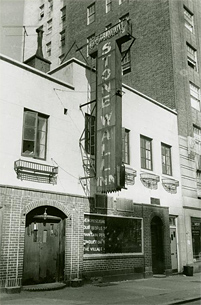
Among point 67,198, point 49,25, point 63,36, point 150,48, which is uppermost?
point 49,25

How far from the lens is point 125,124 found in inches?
619

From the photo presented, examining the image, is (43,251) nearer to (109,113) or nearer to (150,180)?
(109,113)

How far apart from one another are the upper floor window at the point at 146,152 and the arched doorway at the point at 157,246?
2.77 m

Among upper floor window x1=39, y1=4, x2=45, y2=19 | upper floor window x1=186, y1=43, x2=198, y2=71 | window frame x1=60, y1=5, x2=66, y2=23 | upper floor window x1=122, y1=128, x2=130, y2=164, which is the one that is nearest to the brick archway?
upper floor window x1=122, y1=128, x2=130, y2=164

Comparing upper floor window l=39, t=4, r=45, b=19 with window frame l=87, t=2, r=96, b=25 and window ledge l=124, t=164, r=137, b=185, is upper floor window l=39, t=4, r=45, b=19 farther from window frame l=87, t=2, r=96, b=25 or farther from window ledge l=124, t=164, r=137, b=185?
window ledge l=124, t=164, r=137, b=185

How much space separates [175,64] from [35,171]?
43.8 feet

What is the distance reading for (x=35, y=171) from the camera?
37.3 feet

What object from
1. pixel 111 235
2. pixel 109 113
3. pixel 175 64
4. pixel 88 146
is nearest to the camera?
pixel 109 113

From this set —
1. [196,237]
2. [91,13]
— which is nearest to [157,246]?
[196,237]

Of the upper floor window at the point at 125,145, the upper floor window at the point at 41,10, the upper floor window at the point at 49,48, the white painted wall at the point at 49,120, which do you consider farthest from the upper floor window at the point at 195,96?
the upper floor window at the point at 41,10

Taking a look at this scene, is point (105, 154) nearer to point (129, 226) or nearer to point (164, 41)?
point (129, 226)

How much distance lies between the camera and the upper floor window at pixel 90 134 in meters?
13.6

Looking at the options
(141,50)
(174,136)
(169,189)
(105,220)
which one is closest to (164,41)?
(141,50)

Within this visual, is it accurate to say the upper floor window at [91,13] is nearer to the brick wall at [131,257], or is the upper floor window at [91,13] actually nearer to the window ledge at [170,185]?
the window ledge at [170,185]
